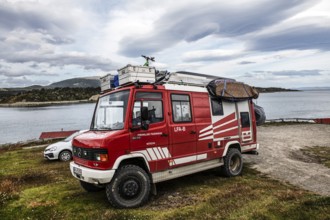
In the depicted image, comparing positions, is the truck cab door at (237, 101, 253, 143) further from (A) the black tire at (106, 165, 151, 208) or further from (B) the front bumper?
(B) the front bumper

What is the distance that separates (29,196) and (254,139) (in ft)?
27.4

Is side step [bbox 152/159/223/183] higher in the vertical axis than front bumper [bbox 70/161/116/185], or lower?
lower

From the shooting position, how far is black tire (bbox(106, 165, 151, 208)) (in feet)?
23.2

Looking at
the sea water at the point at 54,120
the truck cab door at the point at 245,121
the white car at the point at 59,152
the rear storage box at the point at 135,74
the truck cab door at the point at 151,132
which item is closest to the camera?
the truck cab door at the point at 151,132

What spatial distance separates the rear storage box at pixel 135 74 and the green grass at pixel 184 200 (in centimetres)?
342

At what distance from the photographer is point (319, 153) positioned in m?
14.5

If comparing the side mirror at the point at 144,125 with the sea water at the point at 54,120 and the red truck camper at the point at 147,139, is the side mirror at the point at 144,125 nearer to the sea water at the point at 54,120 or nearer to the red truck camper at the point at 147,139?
the red truck camper at the point at 147,139

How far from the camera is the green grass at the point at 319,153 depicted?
501 inches

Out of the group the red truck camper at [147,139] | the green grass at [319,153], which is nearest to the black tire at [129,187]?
the red truck camper at [147,139]

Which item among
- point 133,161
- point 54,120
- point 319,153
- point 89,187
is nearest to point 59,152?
point 89,187

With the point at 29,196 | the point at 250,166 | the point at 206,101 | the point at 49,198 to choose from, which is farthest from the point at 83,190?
the point at 250,166

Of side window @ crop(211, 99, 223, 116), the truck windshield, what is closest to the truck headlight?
the truck windshield

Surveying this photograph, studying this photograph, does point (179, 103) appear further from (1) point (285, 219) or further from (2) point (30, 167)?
(2) point (30, 167)

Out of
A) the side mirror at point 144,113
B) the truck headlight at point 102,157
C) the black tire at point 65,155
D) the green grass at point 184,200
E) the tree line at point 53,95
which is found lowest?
the green grass at point 184,200
